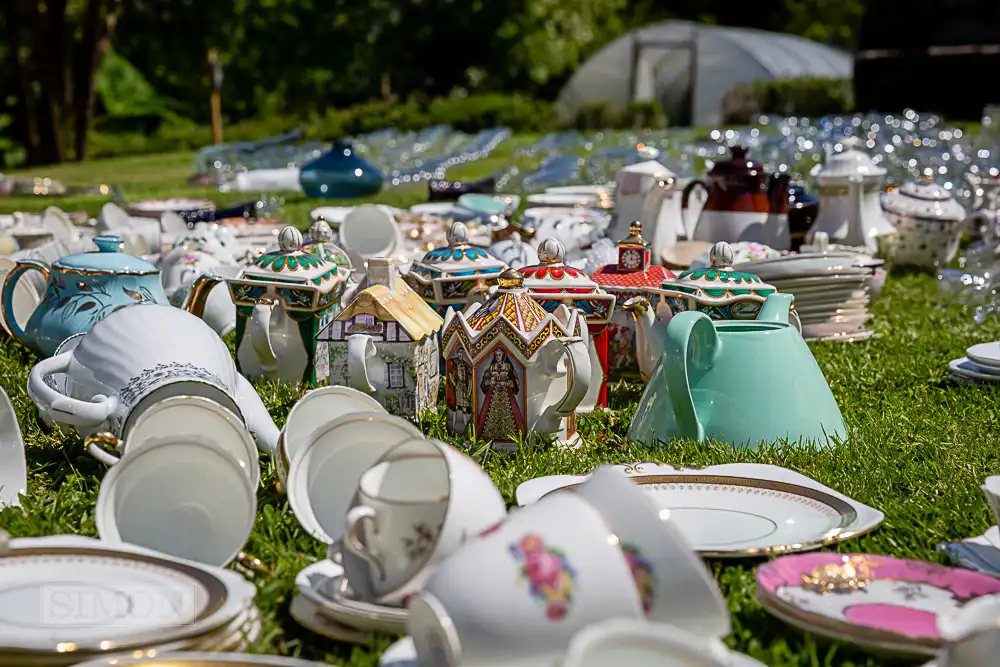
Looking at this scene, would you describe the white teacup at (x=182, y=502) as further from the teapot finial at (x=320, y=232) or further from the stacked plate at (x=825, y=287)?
the stacked plate at (x=825, y=287)

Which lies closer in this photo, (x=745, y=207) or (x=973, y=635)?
(x=973, y=635)

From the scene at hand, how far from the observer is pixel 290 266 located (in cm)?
359

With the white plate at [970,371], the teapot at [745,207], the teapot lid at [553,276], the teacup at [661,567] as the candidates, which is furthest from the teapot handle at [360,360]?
the teapot at [745,207]

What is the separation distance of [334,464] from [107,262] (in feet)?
5.55

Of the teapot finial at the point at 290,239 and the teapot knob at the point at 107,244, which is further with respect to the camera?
the teapot knob at the point at 107,244

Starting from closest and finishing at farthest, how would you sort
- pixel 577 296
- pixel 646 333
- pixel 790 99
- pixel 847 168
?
1. pixel 577 296
2. pixel 646 333
3. pixel 847 168
4. pixel 790 99

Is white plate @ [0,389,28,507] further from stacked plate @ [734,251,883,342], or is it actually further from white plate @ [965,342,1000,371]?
white plate @ [965,342,1000,371]

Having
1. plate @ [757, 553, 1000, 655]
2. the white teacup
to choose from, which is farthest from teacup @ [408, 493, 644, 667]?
the white teacup

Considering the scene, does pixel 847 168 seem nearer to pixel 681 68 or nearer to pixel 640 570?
pixel 640 570

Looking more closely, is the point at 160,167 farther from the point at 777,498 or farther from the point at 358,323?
the point at 777,498

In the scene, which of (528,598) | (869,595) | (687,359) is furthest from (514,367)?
(528,598)

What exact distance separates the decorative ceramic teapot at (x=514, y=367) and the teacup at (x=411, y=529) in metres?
1.07

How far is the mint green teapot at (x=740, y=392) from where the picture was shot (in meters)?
2.98

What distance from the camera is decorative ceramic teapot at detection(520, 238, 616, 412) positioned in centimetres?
336
